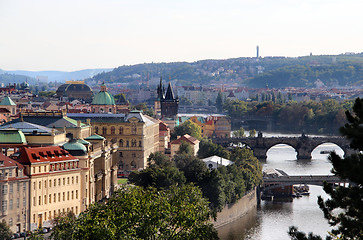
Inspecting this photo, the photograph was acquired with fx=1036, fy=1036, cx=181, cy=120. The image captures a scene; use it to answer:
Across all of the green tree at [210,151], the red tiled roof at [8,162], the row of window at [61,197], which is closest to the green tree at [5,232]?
the red tiled roof at [8,162]

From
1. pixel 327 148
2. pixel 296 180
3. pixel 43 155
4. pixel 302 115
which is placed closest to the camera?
pixel 43 155

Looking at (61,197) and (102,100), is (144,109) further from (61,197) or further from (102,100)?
(61,197)

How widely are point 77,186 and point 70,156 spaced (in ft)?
5.10

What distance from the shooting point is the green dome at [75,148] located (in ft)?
172

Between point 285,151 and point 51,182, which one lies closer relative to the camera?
point 51,182

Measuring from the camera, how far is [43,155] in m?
49.4

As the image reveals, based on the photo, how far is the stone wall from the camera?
58688mm

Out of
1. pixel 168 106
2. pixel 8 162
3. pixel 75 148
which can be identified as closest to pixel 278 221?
pixel 75 148

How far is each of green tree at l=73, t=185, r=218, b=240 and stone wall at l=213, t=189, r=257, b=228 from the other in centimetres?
1882

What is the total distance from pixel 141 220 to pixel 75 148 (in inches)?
679

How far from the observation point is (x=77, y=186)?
2053 inches

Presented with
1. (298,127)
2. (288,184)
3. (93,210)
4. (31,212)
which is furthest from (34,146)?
(298,127)

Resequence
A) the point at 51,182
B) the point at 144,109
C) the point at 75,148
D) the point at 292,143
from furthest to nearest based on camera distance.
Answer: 1. the point at 144,109
2. the point at 292,143
3. the point at 75,148
4. the point at 51,182

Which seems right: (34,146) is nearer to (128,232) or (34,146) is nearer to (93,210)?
(93,210)
